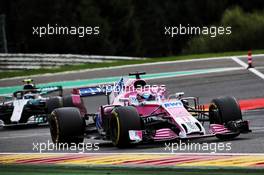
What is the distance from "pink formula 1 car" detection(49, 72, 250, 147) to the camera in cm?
1160

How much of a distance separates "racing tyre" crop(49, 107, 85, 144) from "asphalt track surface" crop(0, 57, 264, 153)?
0.33 metres

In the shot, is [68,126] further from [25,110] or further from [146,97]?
[25,110]

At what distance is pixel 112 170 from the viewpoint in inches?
352

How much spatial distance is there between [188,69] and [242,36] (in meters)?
16.6

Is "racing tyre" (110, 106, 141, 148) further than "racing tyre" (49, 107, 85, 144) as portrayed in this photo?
No

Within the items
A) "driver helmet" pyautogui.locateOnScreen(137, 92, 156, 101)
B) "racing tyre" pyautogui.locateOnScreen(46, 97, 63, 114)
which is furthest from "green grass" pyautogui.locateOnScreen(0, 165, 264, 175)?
"racing tyre" pyautogui.locateOnScreen(46, 97, 63, 114)

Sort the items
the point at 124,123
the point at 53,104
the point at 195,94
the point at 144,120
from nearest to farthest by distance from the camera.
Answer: the point at 124,123 → the point at 144,120 → the point at 53,104 → the point at 195,94

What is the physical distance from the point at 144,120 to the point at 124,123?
626 millimetres

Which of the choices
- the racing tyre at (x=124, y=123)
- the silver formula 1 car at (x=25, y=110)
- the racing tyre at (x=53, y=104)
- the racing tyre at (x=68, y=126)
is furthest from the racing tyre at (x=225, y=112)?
the silver formula 1 car at (x=25, y=110)

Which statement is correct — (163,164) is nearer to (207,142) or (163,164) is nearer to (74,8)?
(207,142)

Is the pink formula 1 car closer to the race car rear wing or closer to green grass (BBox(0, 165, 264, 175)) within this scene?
green grass (BBox(0, 165, 264, 175))

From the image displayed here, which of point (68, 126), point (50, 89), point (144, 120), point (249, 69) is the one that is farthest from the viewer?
point (249, 69)

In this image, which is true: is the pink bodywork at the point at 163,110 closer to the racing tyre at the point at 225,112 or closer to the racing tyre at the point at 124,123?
the racing tyre at the point at 225,112

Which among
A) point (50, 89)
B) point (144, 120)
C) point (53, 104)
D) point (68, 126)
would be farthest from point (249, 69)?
point (144, 120)
